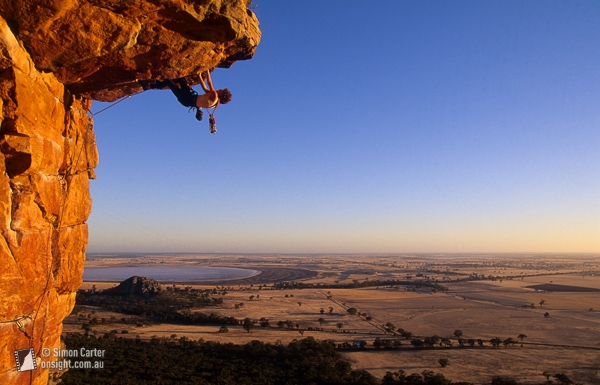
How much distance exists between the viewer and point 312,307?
195ft

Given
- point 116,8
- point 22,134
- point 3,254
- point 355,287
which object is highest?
point 116,8

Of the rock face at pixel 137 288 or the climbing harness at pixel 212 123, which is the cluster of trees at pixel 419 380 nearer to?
the climbing harness at pixel 212 123

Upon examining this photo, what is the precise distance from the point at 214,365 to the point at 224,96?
21.3 metres

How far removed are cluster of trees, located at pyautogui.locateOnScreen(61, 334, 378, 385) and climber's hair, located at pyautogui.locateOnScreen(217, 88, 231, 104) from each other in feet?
52.4

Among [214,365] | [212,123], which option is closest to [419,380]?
[214,365]

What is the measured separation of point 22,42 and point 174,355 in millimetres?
25986

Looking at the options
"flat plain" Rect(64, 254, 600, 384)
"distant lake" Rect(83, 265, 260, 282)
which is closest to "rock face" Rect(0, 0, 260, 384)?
"flat plain" Rect(64, 254, 600, 384)

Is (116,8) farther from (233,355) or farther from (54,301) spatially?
(233,355)

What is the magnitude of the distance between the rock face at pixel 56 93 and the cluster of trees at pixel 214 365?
14062mm

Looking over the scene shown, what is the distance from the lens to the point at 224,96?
32.3 feet

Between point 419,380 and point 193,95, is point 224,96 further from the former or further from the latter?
point 419,380

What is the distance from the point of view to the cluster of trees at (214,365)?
21.1 meters

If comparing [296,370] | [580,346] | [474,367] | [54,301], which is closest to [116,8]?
[54,301]

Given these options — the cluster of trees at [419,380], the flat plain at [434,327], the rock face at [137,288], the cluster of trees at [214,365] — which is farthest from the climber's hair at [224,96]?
the rock face at [137,288]
